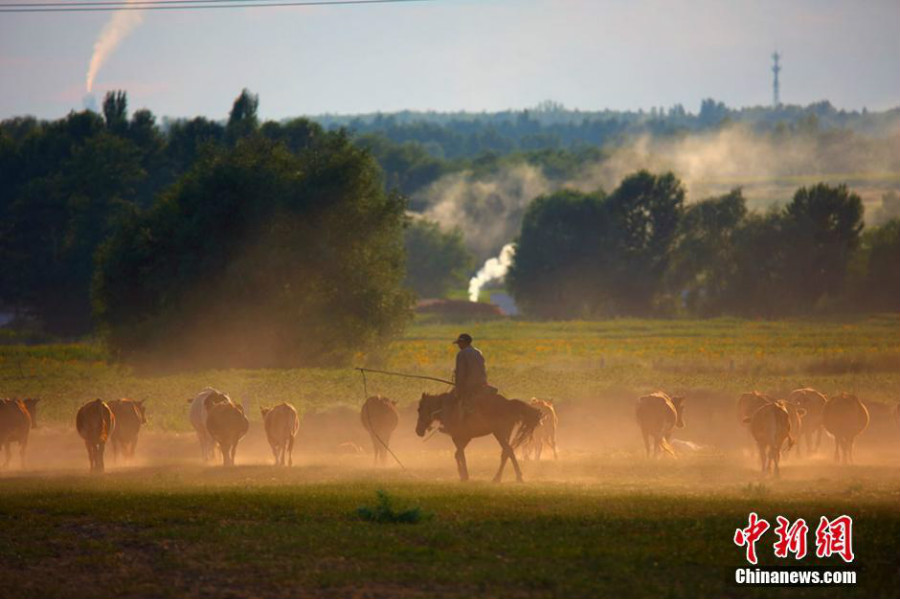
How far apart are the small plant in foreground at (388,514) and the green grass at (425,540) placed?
21 cm

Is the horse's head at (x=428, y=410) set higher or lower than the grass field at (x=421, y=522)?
higher

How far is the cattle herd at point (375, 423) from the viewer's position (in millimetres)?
30828

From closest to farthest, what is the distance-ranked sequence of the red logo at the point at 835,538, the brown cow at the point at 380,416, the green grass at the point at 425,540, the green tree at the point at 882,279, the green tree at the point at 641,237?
the green grass at the point at 425,540 < the red logo at the point at 835,538 < the brown cow at the point at 380,416 < the green tree at the point at 882,279 < the green tree at the point at 641,237

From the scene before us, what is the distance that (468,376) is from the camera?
25156mm

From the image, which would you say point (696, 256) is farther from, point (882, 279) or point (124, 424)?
point (124, 424)

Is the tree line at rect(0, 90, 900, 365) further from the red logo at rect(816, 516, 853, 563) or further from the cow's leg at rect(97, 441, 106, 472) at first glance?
the red logo at rect(816, 516, 853, 563)

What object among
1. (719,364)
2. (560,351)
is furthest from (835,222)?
(719,364)

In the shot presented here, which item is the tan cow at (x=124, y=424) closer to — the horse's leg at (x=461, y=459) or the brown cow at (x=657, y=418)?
the horse's leg at (x=461, y=459)

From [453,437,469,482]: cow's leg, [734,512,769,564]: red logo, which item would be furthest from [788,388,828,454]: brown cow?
[734,512,769,564]: red logo

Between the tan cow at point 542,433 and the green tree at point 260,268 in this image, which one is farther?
the green tree at point 260,268

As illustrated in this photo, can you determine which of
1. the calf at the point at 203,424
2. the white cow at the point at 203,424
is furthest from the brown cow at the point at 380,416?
the white cow at the point at 203,424

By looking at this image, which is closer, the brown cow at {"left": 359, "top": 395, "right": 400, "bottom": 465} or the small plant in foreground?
the small plant in foreground

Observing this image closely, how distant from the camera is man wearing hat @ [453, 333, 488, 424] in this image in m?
25.1

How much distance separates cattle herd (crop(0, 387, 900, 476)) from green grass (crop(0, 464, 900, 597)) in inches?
235
